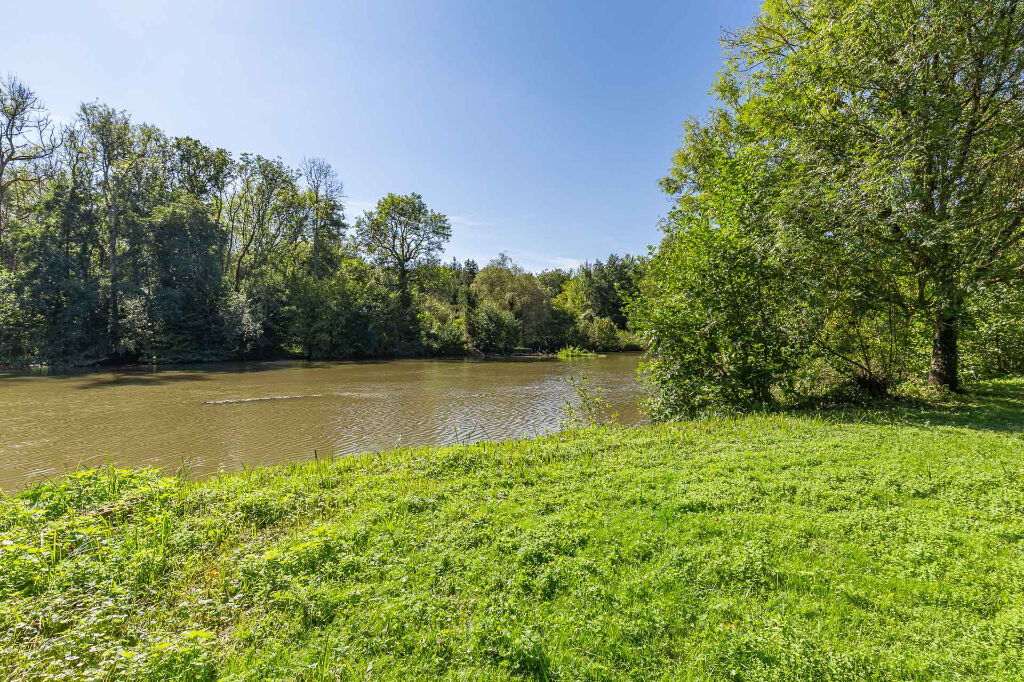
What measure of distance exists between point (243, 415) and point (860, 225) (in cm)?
1856

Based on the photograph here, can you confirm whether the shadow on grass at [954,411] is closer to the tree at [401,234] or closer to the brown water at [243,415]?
the brown water at [243,415]

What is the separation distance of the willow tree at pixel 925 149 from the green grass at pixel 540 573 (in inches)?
183

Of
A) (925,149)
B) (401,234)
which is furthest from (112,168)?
(925,149)

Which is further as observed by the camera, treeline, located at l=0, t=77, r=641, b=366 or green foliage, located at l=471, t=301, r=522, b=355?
green foliage, located at l=471, t=301, r=522, b=355

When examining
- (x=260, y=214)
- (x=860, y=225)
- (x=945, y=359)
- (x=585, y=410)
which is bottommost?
(x=585, y=410)

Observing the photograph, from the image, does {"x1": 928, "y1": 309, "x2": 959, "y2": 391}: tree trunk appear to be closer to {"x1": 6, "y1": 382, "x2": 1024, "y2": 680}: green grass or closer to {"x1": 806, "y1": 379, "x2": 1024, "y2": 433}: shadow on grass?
{"x1": 806, "y1": 379, "x2": 1024, "y2": 433}: shadow on grass

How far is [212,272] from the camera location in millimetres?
37688

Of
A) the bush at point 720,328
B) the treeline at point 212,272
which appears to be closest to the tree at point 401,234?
the treeline at point 212,272

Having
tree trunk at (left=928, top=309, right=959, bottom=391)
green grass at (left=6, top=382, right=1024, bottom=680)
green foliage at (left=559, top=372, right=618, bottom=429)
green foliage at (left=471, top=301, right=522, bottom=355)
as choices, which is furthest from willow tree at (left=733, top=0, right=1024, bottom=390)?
green foliage at (left=471, top=301, right=522, bottom=355)

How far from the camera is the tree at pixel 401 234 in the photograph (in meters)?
46.8

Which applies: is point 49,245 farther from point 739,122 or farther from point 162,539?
point 739,122

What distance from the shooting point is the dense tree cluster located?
31.0ft

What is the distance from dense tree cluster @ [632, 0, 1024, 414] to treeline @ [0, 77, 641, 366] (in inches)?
114

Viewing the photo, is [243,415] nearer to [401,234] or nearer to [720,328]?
[720,328]
